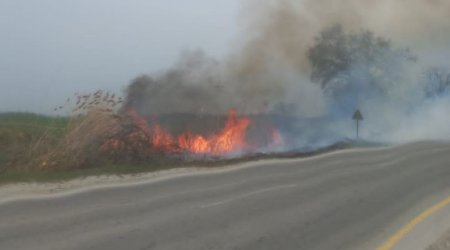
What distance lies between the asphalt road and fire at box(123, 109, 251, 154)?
4.36 metres

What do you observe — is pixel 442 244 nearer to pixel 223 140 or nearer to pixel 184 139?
pixel 184 139

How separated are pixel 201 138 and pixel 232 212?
46.1 feet

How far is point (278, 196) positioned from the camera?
1338 cm

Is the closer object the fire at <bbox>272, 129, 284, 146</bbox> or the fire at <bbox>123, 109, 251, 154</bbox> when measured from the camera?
the fire at <bbox>123, 109, 251, 154</bbox>

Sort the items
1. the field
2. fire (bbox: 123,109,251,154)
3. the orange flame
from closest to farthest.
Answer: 1. the field
2. the orange flame
3. fire (bbox: 123,109,251,154)

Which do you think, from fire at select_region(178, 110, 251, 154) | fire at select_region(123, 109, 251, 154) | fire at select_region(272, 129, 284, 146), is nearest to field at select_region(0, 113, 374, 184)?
fire at select_region(123, 109, 251, 154)

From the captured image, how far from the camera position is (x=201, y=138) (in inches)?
995

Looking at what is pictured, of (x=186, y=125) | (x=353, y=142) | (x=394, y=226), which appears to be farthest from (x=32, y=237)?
(x=353, y=142)

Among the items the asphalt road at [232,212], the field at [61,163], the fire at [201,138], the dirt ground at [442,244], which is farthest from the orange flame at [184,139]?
the dirt ground at [442,244]

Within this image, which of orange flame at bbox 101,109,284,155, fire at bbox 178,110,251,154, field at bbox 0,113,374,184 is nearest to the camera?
field at bbox 0,113,374,184

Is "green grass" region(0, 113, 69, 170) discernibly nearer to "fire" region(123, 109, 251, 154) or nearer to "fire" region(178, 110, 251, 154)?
"fire" region(123, 109, 251, 154)

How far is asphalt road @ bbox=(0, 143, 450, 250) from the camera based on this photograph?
352 inches

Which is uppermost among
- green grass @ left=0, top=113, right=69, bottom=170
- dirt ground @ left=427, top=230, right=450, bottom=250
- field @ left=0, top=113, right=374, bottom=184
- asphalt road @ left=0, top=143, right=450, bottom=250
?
green grass @ left=0, top=113, right=69, bottom=170

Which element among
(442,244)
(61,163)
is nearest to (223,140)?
(61,163)
